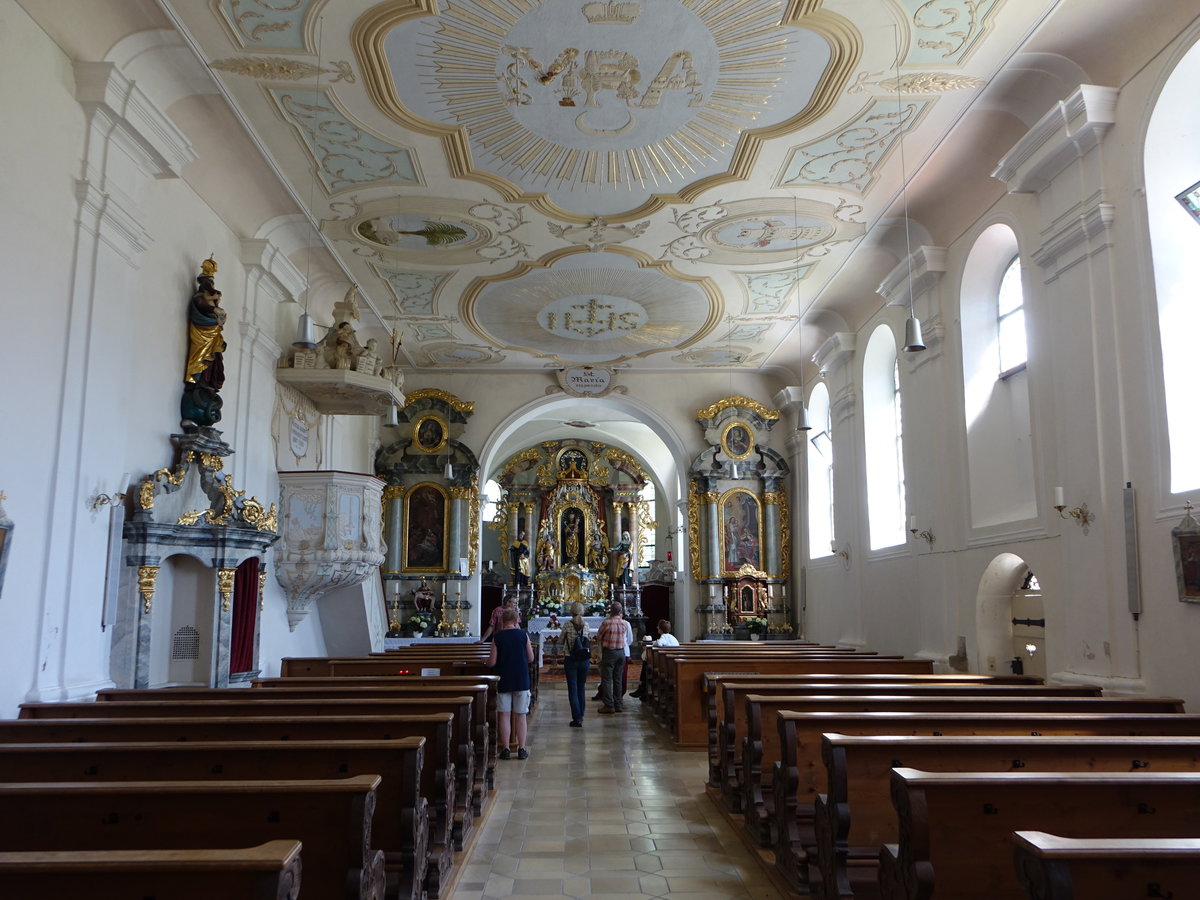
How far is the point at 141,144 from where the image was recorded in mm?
7301

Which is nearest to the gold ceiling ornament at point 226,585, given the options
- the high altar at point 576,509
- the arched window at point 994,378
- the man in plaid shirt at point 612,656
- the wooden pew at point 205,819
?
the man in plaid shirt at point 612,656

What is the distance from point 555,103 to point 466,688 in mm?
5055

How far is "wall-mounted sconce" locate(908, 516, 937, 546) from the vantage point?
1068 centimetres

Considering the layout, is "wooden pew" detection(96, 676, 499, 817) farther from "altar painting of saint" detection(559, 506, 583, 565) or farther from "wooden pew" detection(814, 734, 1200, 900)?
"altar painting of saint" detection(559, 506, 583, 565)

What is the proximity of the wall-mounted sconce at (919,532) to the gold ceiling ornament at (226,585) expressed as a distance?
7537 millimetres

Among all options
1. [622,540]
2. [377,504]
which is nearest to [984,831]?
[377,504]

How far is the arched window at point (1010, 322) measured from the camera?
9445mm

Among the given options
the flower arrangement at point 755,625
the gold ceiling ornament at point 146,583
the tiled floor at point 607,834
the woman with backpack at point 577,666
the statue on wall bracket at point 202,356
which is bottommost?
the tiled floor at point 607,834

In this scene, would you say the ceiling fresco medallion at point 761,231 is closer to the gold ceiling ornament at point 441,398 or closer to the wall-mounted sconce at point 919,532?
the wall-mounted sconce at point 919,532

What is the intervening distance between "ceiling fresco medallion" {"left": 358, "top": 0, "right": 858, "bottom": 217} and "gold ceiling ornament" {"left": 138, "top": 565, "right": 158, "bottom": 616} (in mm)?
4406

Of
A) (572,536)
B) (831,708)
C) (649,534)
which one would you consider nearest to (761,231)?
(831,708)

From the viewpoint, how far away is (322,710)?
5566 millimetres

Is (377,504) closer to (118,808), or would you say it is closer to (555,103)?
(555,103)

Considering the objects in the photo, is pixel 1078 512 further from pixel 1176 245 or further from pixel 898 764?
pixel 898 764
